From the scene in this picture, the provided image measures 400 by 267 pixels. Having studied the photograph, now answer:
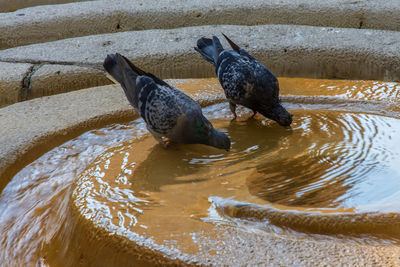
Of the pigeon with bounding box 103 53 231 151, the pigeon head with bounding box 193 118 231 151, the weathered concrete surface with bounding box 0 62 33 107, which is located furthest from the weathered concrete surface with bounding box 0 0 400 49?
Result: the pigeon head with bounding box 193 118 231 151

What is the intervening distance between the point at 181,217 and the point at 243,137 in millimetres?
831

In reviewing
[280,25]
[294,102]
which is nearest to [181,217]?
[294,102]

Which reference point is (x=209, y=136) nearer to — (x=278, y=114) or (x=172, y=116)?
(x=172, y=116)

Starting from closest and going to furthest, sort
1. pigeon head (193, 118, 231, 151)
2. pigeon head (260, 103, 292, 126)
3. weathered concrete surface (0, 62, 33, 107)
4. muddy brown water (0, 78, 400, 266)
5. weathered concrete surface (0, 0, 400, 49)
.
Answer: muddy brown water (0, 78, 400, 266)
pigeon head (193, 118, 231, 151)
pigeon head (260, 103, 292, 126)
weathered concrete surface (0, 62, 33, 107)
weathered concrete surface (0, 0, 400, 49)

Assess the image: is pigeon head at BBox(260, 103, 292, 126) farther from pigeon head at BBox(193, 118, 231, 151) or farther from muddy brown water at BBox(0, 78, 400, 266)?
pigeon head at BBox(193, 118, 231, 151)

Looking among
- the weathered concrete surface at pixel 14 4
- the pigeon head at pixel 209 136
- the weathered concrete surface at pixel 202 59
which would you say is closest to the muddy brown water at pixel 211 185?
the pigeon head at pixel 209 136

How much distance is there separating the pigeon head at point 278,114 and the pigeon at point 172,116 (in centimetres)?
38

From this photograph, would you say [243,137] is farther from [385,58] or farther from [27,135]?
[385,58]

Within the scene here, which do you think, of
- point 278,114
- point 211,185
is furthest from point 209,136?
point 278,114

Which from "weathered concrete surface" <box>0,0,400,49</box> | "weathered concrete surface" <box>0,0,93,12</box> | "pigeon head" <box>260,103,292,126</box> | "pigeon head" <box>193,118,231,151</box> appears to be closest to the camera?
"pigeon head" <box>193,118,231,151</box>

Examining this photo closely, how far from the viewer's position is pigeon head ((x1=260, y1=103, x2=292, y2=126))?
2363 mm

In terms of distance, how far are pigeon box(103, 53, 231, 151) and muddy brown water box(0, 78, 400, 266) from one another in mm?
81

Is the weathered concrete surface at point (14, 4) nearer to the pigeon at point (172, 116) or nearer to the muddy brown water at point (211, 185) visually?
the muddy brown water at point (211, 185)

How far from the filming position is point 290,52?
3424 millimetres
